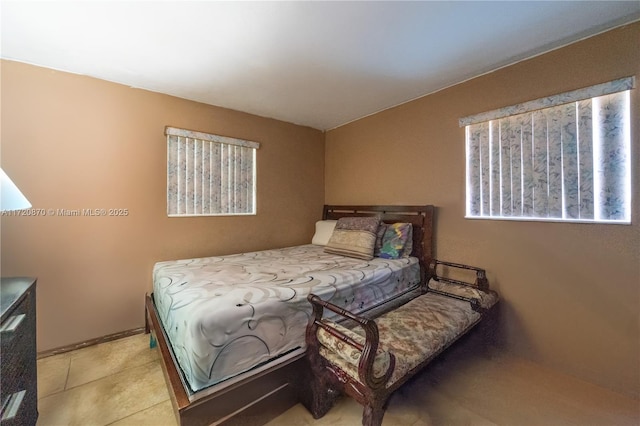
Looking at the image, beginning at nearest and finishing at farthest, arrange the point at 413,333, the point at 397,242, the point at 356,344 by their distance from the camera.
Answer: the point at 356,344 → the point at 413,333 → the point at 397,242

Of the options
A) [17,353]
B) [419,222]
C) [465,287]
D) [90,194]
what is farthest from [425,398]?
[90,194]

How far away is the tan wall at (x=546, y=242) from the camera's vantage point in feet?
5.31

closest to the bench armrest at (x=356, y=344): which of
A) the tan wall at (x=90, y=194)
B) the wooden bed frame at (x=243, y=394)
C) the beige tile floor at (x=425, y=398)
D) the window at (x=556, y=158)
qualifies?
the wooden bed frame at (x=243, y=394)

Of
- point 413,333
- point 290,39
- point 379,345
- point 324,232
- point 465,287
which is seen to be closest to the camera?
point 379,345

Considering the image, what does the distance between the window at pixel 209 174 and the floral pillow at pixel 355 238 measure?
1.21 meters

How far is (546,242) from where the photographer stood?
6.26ft

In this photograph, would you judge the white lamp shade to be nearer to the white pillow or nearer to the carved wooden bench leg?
the carved wooden bench leg

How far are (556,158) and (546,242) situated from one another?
2.18 feet

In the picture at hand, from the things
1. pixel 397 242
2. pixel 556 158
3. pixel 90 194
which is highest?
pixel 556 158

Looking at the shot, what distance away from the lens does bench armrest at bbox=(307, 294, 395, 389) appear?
1142mm

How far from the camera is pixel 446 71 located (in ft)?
7.14

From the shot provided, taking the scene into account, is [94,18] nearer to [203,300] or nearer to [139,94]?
[139,94]

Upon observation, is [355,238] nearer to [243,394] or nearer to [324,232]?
[324,232]

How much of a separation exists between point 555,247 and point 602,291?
37 cm
